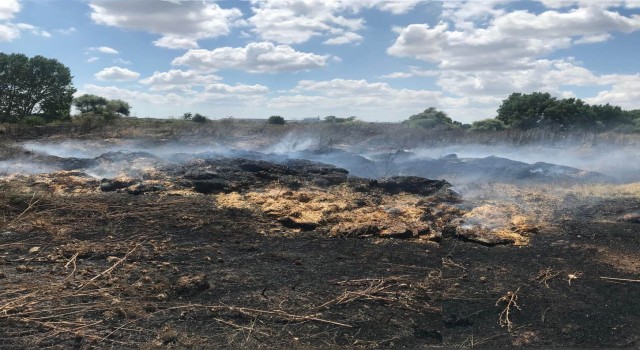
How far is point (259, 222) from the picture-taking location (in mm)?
7582

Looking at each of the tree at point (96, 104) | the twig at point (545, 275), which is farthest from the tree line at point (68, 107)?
the twig at point (545, 275)

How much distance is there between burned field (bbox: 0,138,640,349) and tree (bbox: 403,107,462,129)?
2191 centimetres

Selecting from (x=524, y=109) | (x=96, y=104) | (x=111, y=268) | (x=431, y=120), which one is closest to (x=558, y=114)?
(x=524, y=109)

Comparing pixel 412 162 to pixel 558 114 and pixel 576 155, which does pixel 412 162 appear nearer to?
pixel 576 155

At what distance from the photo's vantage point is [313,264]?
565 cm

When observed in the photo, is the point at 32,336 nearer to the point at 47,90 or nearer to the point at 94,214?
the point at 94,214

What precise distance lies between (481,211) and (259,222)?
12.7 feet

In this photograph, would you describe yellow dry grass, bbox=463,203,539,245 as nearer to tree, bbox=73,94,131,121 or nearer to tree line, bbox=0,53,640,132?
tree line, bbox=0,53,640,132

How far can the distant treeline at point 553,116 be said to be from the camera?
88.7 feet

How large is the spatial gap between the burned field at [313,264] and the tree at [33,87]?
63.9 ft

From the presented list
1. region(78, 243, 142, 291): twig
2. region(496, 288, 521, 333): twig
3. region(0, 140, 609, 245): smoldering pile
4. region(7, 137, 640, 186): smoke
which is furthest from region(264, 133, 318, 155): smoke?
region(496, 288, 521, 333): twig

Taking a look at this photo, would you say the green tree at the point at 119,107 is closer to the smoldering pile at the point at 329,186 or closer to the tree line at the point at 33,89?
the tree line at the point at 33,89

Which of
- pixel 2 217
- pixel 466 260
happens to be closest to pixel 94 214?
pixel 2 217

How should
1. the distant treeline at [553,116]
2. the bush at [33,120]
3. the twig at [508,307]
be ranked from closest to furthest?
the twig at [508,307]
the bush at [33,120]
the distant treeline at [553,116]
